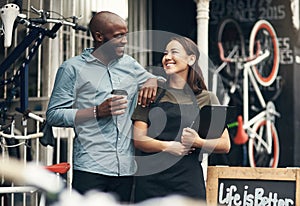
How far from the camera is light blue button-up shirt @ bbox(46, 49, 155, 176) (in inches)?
112

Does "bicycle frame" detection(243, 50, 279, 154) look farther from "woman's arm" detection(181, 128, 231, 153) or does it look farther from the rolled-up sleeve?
the rolled-up sleeve

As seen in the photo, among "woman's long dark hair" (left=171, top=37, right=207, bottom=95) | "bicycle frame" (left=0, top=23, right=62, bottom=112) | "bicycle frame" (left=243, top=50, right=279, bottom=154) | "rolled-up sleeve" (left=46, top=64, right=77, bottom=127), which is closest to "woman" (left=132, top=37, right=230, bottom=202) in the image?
"woman's long dark hair" (left=171, top=37, right=207, bottom=95)

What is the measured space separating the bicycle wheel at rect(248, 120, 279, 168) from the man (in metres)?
4.39

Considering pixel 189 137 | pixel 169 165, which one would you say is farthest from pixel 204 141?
pixel 169 165

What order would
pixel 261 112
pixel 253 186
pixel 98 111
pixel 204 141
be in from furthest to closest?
pixel 261 112, pixel 253 186, pixel 204 141, pixel 98 111

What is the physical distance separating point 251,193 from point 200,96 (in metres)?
1.34

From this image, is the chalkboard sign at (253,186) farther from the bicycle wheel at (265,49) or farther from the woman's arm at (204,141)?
the bicycle wheel at (265,49)

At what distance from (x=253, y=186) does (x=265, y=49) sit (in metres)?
3.55

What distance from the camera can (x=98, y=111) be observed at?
9.12 ft

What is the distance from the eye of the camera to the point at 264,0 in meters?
7.13

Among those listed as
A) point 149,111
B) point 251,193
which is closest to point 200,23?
point 251,193

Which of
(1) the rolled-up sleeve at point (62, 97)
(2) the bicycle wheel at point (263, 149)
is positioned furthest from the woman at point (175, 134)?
(2) the bicycle wheel at point (263, 149)

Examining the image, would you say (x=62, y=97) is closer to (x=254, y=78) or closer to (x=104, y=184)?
(x=104, y=184)

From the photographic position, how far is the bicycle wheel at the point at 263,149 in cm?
714
